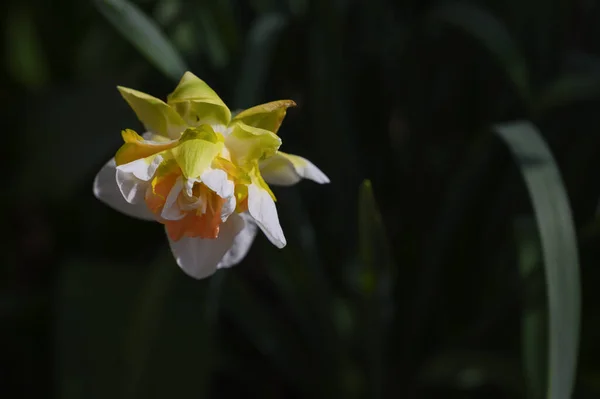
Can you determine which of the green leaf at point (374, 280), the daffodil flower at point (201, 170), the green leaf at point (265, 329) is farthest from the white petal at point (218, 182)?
the green leaf at point (265, 329)

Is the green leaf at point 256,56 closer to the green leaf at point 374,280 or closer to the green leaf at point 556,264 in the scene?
the green leaf at point 374,280

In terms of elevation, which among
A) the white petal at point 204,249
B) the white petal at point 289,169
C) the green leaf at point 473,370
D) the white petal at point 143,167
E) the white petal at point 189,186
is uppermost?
the white petal at point 143,167

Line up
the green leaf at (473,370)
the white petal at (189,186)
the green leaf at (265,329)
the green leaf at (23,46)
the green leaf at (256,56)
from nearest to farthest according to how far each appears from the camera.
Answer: the white petal at (189,186) < the green leaf at (256,56) < the green leaf at (473,370) < the green leaf at (265,329) < the green leaf at (23,46)

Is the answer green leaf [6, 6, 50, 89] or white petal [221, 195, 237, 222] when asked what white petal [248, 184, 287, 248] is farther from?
green leaf [6, 6, 50, 89]

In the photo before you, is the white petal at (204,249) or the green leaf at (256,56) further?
the green leaf at (256,56)

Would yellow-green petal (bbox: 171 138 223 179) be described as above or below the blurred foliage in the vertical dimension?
above

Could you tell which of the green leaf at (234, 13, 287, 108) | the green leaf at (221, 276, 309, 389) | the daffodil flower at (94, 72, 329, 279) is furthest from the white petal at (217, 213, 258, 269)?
the green leaf at (221, 276, 309, 389)
